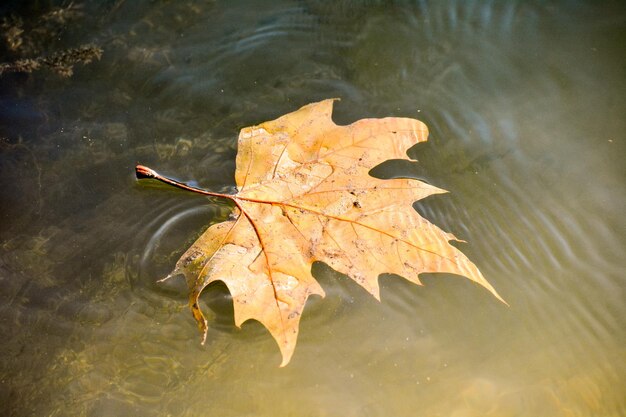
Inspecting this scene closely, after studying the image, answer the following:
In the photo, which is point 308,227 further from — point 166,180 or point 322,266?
point 166,180

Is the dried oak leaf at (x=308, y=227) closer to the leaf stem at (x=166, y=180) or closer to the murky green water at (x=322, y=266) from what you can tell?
the leaf stem at (x=166, y=180)

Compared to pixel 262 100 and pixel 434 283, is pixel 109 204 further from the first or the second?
pixel 434 283

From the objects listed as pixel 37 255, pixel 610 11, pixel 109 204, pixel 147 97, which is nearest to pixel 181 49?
pixel 147 97

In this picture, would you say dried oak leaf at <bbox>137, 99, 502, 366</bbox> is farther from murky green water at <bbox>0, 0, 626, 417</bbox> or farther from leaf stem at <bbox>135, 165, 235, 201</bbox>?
murky green water at <bbox>0, 0, 626, 417</bbox>

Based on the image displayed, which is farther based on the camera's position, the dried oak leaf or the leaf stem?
the leaf stem

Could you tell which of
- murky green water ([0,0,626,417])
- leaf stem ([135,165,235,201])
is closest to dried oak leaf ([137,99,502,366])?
leaf stem ([135,165,235,201])

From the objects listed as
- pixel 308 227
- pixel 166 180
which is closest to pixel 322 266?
pixel 308 227
